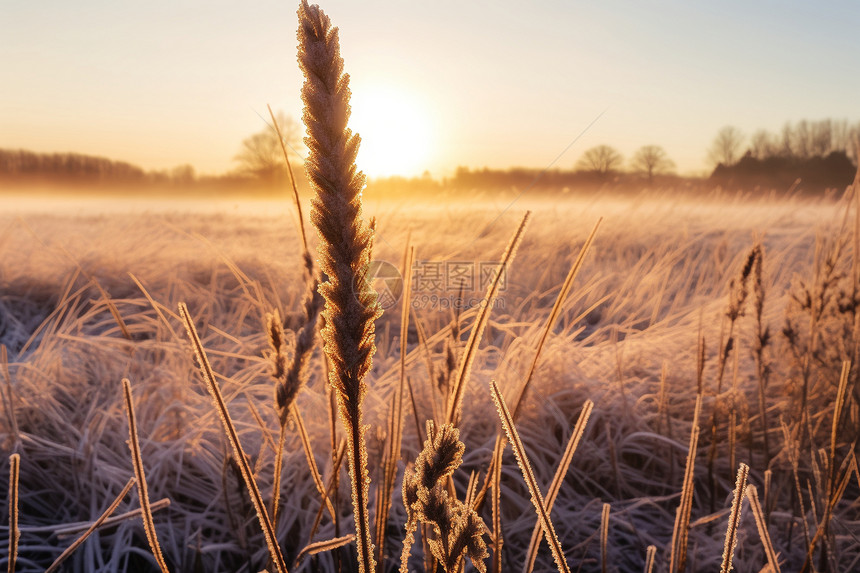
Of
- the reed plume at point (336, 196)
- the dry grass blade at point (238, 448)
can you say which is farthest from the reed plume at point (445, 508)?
the dry grass blade at point (238, 448)

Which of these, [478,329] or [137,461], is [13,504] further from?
[478,329]

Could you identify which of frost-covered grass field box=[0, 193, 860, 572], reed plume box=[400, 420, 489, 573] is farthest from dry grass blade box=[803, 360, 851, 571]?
reed plume box=[400, 420, 489, 573]

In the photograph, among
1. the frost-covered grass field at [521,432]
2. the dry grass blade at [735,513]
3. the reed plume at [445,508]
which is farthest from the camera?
the frost-covered grass field at [521,432]

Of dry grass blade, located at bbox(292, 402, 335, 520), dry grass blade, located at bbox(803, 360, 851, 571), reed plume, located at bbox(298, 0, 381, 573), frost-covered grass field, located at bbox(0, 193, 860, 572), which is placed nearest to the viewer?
reed plume, located at bbox(298, 0, 381, 573)

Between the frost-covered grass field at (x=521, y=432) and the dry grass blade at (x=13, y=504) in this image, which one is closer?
the dry grass blade at (x=13, y=504)

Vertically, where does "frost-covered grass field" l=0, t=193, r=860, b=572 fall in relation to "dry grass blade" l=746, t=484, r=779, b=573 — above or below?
below

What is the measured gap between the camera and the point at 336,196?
462mm

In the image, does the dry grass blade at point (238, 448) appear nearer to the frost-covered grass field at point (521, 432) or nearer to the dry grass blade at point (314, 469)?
the dry grass blade at point (314, 469)

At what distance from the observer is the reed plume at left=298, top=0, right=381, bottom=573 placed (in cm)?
46

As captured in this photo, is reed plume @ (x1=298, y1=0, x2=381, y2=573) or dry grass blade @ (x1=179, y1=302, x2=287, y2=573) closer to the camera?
reed plume @ (x1=298, y1=0, x2=381, y2=573)

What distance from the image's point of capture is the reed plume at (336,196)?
46 cm

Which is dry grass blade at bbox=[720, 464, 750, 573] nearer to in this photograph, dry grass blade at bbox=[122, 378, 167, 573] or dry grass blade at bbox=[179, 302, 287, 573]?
dry grass blade at bbox=[179, 302, 287, 573]

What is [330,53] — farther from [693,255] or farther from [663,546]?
[693,255]

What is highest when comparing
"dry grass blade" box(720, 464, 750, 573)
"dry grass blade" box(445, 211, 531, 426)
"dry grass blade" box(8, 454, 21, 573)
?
"dry grass blade" box(445, 211, 531, 426)
